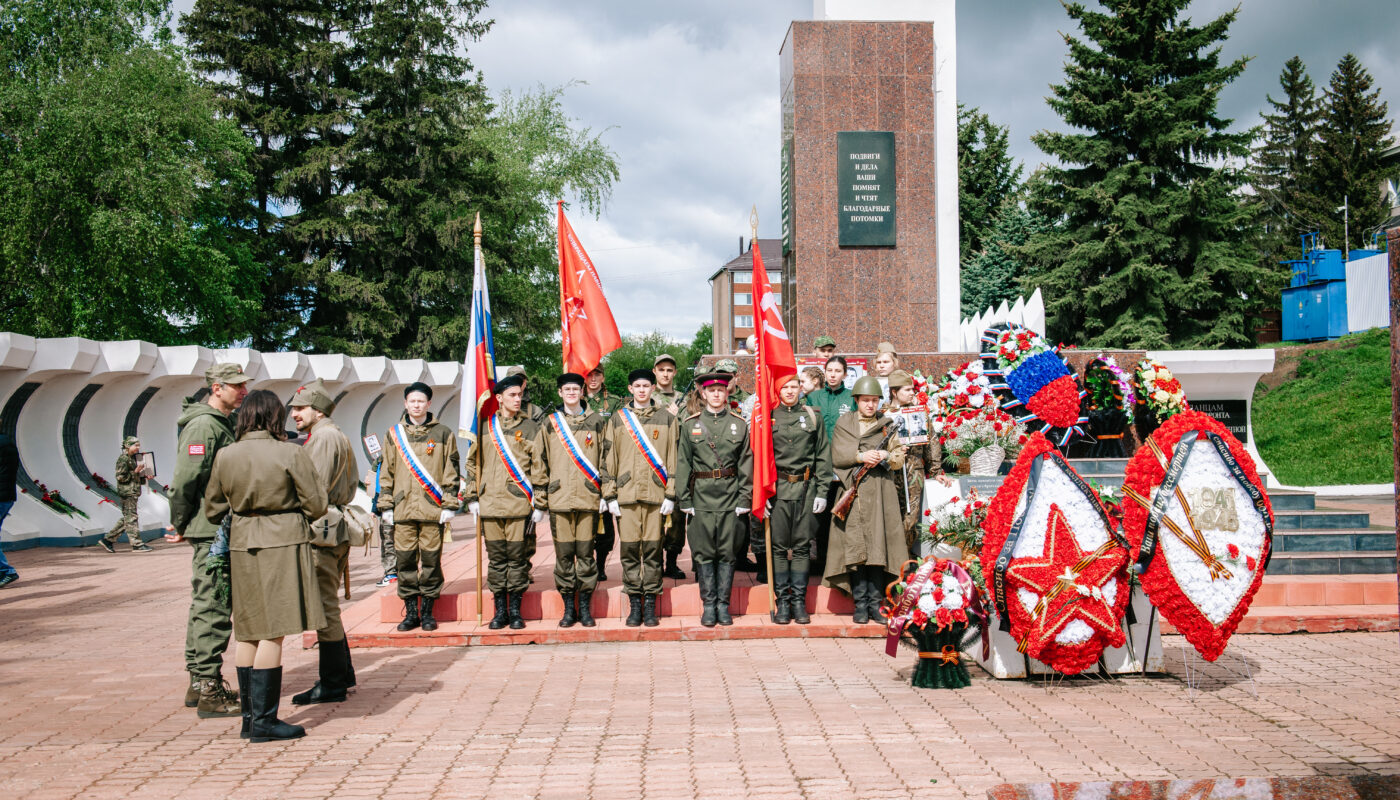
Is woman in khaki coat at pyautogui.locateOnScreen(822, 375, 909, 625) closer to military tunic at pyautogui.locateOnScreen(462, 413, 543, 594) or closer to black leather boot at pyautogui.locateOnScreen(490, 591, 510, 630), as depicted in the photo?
military tunic at pyautogui.locateOnScreen(462, 413, 543, 594)

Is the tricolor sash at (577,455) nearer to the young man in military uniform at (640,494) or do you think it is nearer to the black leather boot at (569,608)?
the young man in military uniform at (640,494)

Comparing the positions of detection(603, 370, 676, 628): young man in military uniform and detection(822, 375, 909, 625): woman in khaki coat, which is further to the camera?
detection(603, 370, 676, 628): young man in military uniform

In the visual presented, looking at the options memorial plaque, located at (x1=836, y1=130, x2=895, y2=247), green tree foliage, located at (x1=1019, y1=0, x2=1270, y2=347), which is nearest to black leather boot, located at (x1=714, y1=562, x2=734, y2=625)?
memorial plaque, located at (x1=836, y1=130, x2=895, y2=247)

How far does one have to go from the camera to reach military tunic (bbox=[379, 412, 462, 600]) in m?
7.50

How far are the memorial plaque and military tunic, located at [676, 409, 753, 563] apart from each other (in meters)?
6.40

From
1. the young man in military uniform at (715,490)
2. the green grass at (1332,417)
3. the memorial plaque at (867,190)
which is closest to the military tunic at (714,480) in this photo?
the young man in military uniform at (715,490)

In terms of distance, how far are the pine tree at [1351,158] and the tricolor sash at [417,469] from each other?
38.7 m

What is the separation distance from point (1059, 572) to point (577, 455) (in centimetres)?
368

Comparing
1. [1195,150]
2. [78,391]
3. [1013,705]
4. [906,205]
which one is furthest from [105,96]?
[1195,150]

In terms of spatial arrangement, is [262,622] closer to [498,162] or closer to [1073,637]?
[1073,637]

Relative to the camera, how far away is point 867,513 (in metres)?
7.46

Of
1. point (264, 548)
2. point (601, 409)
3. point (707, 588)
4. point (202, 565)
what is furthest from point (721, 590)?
point (202, 565)

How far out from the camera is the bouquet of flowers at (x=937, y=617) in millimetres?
5953

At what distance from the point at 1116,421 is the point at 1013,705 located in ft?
18.6
